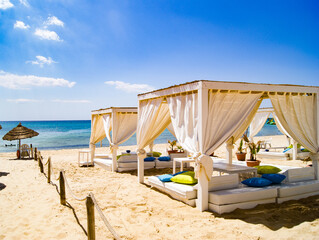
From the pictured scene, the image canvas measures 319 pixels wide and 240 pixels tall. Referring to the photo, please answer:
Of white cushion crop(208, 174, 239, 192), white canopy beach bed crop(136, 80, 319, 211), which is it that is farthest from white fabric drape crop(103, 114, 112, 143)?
white cushion crop(208, 174, 239, 192)

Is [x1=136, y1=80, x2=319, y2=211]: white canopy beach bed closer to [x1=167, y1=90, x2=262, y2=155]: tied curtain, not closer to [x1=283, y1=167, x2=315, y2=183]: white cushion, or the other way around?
[x1=167, y1=90, x2=262, y2=155]: tied curtain

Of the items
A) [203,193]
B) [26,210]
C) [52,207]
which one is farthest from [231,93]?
[26,210]

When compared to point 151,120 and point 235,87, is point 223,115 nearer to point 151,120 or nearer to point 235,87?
point 235,87

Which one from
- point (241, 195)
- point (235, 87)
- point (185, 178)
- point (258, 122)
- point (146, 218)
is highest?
point (235, 87)

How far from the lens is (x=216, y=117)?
435 cm

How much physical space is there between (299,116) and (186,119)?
2.62 metres

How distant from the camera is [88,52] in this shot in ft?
36.2

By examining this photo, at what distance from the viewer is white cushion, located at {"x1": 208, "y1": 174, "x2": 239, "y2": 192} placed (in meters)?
4.32

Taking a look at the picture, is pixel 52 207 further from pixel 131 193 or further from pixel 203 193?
pixel 203 193

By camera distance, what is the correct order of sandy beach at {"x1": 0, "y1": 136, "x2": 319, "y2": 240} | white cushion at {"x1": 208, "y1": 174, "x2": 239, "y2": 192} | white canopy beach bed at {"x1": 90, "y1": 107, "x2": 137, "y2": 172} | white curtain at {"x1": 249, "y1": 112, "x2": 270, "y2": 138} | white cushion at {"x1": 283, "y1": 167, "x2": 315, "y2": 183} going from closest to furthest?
sandy beach at {"x1": 0, "y1": 136, "x2": 319, "y2": 240} → white cushion at {"x1": 208, "y1": 174, "x2": 239, "y2": 192} → white cushion at {"x1": 283, "y1": 167, "x2": 315, "y2": 183} → white canopy beach bed at {"x1": 90, "y1": 107, "x2": 137, "y2": 172} → white curtain at {"x1": 249, "y1": 112, "x2": 270, "y2": 138}

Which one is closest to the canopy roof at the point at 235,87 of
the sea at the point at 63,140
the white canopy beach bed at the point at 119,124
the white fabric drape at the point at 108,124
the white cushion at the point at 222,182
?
the white cushion at the point at 222,182

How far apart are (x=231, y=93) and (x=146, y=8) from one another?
514cm

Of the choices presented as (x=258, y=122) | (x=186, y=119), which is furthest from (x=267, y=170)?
(x=258, y=122)

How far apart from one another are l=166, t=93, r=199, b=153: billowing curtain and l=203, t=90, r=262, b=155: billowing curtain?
249 mm
